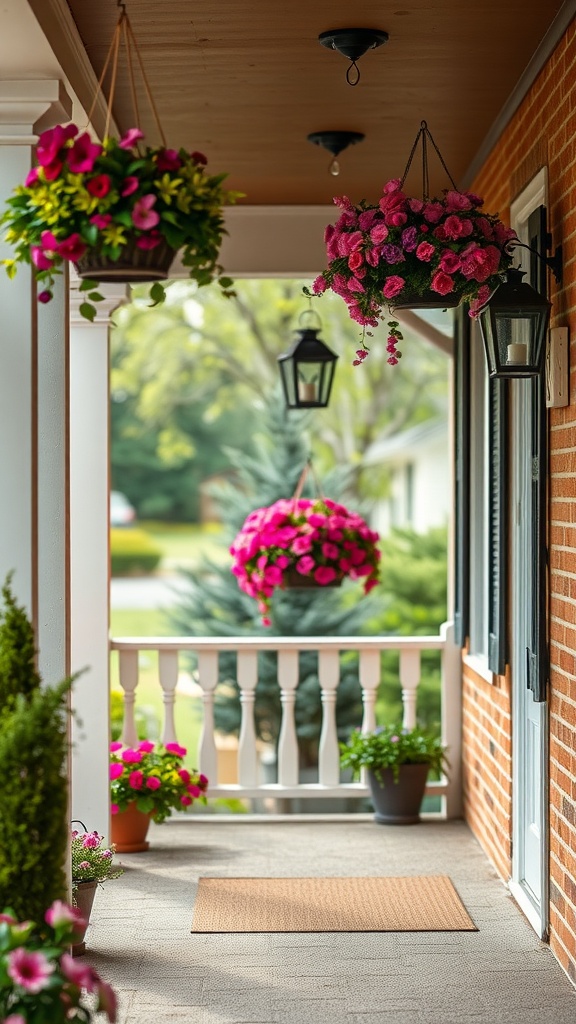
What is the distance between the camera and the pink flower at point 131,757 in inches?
221

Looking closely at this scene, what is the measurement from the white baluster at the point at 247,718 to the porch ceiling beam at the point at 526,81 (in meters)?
2.58

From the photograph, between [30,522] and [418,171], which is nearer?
[30,522]

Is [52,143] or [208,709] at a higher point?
[52,143]

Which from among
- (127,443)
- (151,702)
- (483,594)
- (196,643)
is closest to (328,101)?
(483,594)

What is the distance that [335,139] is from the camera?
4879 millimetres

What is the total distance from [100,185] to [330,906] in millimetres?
2987

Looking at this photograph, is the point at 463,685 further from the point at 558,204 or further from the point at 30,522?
the point at 30,522

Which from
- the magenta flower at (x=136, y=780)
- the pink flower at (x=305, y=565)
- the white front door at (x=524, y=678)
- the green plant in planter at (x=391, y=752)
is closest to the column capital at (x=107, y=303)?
the pink flower at (x=305, y=565)

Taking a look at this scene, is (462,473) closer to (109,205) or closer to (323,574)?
(323,574)

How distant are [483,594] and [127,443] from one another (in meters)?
21.5

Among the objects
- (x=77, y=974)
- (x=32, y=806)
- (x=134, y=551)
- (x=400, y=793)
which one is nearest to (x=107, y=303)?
(x=400, y=793)

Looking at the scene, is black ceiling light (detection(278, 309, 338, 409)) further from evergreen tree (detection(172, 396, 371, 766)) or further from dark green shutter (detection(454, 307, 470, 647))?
evergreen tree (detection(172, 396, 371, 766))

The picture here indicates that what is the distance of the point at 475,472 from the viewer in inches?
230

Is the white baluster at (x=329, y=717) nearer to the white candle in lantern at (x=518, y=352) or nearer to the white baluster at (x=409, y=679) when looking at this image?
the white baluster at (x=409, y=679)
